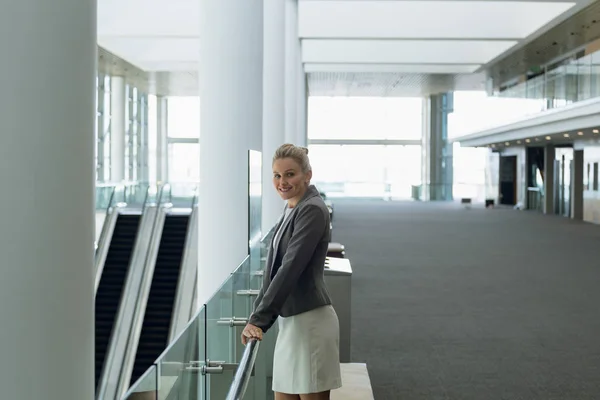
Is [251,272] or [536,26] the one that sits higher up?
[536,26]

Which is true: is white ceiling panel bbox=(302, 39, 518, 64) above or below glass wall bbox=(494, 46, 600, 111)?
above

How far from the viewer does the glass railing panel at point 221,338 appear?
126 inches

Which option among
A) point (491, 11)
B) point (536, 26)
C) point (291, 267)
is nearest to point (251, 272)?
point (291, 267)

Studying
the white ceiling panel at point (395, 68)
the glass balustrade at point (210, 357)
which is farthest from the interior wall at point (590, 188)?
the glass balustrade at point (210, 357)

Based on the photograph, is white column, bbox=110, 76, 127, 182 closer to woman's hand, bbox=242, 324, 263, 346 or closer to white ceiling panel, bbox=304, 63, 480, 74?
white ceiling panel, bbox=304, 63, 480, 74

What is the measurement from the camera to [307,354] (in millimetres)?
3221

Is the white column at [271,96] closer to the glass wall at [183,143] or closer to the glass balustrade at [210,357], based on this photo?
the glass balustrade at [210,357]

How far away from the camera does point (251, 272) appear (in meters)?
5.27

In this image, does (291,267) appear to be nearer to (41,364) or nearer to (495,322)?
(41,364)

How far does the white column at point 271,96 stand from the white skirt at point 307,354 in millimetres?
9299

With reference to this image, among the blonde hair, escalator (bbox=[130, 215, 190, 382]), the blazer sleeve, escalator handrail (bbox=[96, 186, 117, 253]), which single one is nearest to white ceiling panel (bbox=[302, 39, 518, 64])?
escalator (bbox=[130, 215, 190, 382])

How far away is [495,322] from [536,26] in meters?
14.4

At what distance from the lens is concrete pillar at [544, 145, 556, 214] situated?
108 feet

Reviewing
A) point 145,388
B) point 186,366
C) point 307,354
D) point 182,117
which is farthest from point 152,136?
point 145,388
